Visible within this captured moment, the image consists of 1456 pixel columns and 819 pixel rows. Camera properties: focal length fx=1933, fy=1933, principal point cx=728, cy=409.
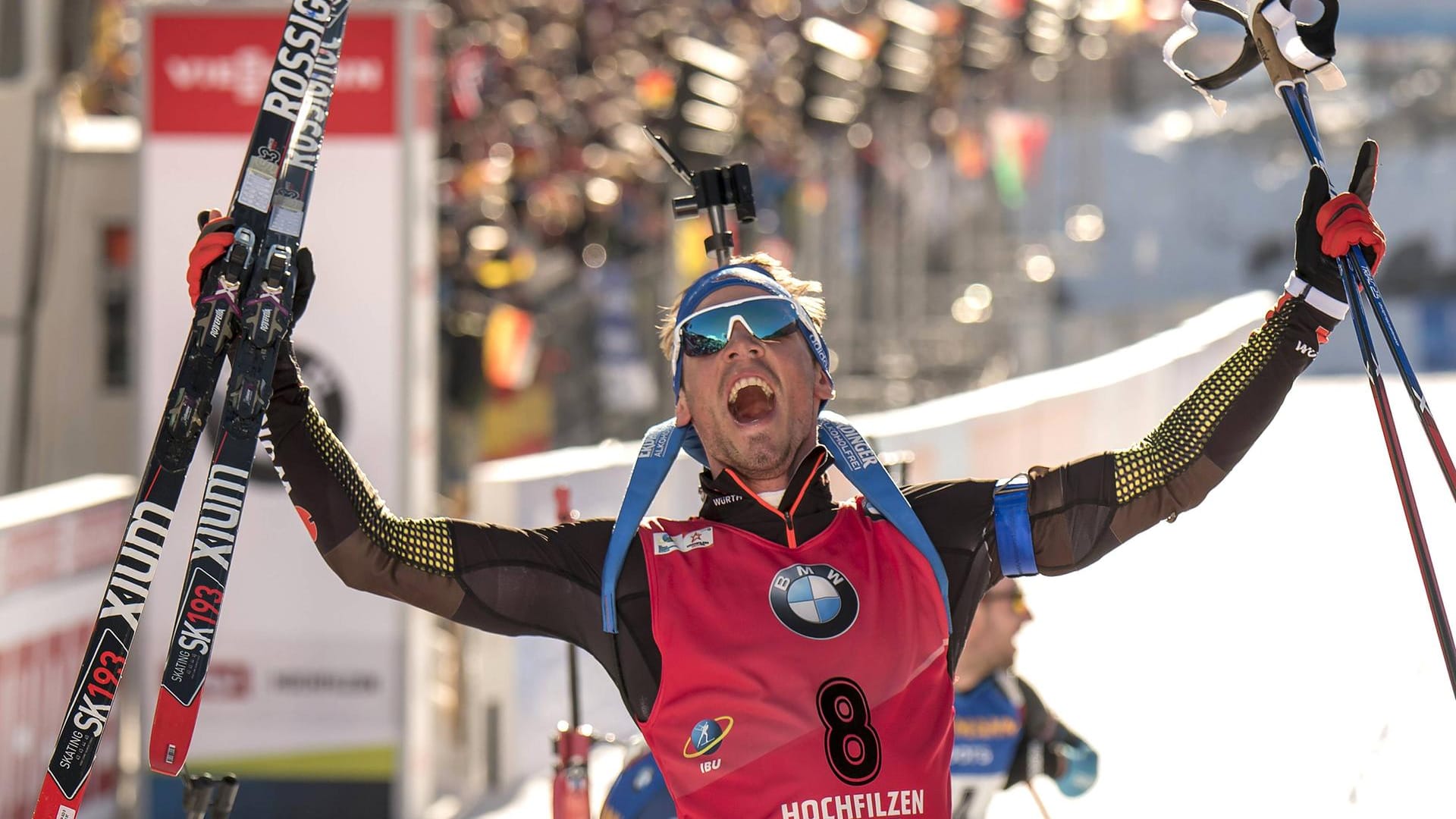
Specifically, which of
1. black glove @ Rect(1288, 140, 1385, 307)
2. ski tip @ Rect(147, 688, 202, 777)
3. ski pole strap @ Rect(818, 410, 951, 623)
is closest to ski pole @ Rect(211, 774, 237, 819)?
ski tip @ Rect(147, 688, 202, 777)

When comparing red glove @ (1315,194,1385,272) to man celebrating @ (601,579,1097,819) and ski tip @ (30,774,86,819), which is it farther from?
ski tip @ (30,774,86,819)

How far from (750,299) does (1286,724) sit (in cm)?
244

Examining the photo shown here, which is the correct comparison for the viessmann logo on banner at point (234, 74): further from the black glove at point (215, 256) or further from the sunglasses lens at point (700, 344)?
the sunglasses lens at point (700, 344)

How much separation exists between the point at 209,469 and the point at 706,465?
3.17 ft

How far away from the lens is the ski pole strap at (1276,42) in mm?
3877

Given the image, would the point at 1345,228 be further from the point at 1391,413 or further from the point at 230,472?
the point at 230,472

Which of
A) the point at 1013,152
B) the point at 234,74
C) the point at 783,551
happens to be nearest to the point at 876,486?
the point at 783,551

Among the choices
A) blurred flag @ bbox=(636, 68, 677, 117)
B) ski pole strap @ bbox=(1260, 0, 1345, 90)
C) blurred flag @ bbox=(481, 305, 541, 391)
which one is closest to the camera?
ski pole strap @ bbox=(1260, 0, 1345, 90)

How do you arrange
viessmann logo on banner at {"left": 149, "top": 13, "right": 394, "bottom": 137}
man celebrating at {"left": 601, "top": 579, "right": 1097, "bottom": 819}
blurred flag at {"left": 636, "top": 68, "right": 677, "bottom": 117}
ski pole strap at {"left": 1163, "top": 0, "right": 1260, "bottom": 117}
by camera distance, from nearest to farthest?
ski pole strap at {"left": 1163, "top": 0, "right": 1260, "bottom": 117}, man celebrating at {"left": 601, "top": 579, "right": 1097, "bottom": 819}, viessmann logo on banner at {"left": 149, "top": 13, "right": 394, "bottom": 137}, blurred flag at {"left": 636, "top": 68, "right": 677, "bottom": 117}

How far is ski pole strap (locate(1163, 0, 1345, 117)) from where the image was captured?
153 inches

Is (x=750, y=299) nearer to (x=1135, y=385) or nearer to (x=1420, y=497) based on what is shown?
(x=1420, y=497)

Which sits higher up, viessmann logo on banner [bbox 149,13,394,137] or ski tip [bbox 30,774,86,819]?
viessmann logo on banner [bbox 149,13,394,137]

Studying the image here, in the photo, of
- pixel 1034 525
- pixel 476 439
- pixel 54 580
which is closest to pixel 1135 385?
pixel 476 439

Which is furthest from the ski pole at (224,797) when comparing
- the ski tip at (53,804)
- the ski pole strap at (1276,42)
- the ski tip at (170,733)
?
the ski pole strap at (1276,42)
